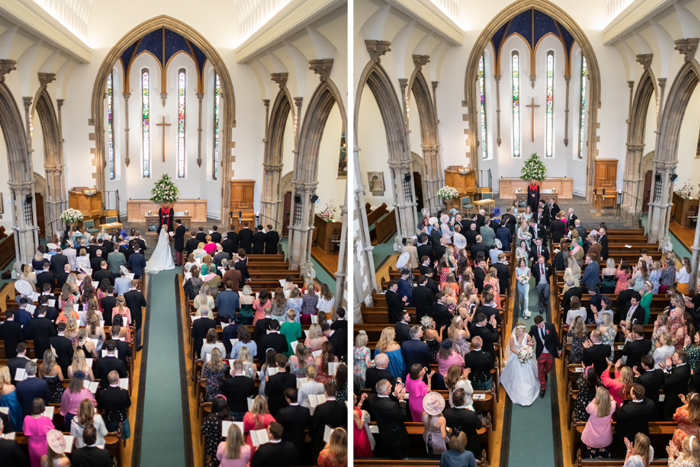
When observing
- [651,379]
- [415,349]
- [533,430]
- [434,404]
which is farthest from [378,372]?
[651,379]

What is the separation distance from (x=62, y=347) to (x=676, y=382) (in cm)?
670

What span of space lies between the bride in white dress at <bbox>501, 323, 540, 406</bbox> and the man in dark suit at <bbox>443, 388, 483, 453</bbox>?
0.64 meters

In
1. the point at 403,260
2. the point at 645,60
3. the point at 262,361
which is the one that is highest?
the point at 645,60

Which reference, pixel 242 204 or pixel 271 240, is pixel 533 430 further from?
pixel 242 204

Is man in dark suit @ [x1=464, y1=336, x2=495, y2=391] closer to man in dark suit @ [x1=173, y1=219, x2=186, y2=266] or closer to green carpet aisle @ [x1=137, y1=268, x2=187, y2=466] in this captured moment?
green carpet aisle @ [x1=137, y1=268, x2=187, y2=466]

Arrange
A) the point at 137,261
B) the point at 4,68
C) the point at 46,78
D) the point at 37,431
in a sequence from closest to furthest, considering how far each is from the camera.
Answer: the point at 37,431, the point at 4,68, the point at 46,78, the point at 137,261

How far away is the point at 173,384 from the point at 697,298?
20.2 ft

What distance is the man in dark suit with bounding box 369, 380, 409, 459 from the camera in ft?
20.1

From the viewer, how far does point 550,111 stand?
6.13 meters

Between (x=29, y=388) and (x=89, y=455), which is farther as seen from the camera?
(x=29, y=388)

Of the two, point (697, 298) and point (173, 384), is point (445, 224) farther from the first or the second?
point (173, 384)

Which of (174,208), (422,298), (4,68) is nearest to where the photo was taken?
(4,68)

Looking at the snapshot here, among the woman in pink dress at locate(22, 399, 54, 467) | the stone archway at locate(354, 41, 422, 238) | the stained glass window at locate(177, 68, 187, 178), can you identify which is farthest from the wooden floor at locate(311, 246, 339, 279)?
the woman in pink dress at locate(22, 399, 54, 467)

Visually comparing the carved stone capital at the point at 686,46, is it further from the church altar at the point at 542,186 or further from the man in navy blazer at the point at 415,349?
the man in navy blazer at the point at 415,349
